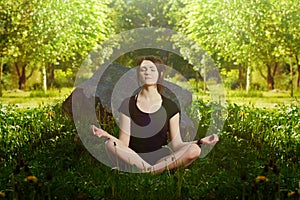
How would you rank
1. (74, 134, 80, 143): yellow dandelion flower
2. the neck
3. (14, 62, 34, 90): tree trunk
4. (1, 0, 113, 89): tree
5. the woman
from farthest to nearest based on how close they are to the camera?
(14, 62, 34, 90): tree trunk → (1, 0, 113, 89): tree → (74, 134, 80, 143): yellow dandelion flower → the neck → the woman

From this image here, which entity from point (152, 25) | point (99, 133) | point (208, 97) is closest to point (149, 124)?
point (99, 133)

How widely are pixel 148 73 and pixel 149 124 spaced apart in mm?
417

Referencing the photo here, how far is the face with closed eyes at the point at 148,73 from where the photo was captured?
4332 mm

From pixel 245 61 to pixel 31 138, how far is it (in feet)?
10.4

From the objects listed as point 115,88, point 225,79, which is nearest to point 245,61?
point 225,79

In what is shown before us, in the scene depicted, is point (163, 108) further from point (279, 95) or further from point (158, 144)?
point (279, 95)

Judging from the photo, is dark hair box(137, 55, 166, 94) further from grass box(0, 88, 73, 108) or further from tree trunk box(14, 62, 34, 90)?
tree trunk box(14, 62, 34, 90)

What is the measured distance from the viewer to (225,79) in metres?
7.25

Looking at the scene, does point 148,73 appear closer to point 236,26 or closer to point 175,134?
point 175,134

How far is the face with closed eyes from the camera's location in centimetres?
433

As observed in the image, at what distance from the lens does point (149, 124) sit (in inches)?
172

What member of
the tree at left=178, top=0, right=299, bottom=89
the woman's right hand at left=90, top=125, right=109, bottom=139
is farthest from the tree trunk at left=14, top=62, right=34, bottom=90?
the woman's right hand at left=90, top=125, right=109, bottom=139

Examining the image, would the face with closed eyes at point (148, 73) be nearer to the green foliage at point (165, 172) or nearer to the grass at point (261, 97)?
the green foliage at point (165, 172)

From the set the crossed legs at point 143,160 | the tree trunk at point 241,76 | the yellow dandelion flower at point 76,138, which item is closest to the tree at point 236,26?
the tree trunk at point 241,76
